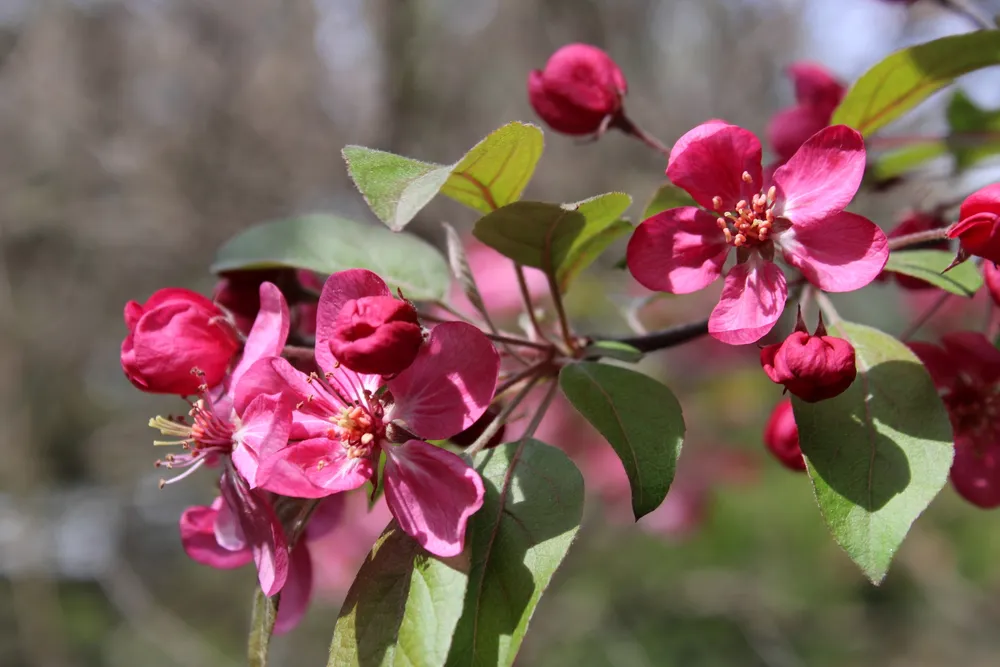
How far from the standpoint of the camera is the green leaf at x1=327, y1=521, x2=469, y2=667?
0.74 metres

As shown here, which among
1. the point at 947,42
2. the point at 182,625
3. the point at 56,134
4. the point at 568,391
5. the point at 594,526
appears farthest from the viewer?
the point at 182,625

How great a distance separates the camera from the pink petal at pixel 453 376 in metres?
0.83

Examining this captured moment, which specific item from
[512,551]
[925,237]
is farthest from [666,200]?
[512,551]

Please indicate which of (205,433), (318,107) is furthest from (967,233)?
(318,107)

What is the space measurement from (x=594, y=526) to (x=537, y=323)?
12.1 feet

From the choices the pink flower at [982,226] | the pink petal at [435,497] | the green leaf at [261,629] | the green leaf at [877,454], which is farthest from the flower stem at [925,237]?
the green leaf at [261,629]

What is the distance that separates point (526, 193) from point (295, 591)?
→ 435cm

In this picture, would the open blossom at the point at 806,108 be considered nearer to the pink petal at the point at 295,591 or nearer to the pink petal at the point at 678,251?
the pink petal at the point at 678,251

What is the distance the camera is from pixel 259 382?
2.79 ft

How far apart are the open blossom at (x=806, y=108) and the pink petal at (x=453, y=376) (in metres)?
0.84

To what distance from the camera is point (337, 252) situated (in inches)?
46.7

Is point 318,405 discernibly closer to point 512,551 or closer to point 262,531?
point 262,531

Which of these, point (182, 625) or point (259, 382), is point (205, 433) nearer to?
point (259, 382)

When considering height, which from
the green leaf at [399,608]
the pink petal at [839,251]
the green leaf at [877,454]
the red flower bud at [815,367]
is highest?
the pink petal at [839,251]
